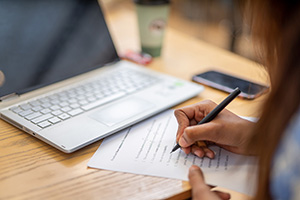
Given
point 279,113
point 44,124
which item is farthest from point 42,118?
point 279,113

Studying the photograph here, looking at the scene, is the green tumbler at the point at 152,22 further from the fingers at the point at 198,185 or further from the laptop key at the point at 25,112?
the fingers at the point at 198,185

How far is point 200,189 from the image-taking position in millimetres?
531

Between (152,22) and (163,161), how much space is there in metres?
0.59

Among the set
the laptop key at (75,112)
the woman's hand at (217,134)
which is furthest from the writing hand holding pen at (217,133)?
the laptop key at (75,112)

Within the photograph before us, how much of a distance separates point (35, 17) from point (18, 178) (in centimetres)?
44

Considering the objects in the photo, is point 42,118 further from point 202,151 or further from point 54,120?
point 202,151

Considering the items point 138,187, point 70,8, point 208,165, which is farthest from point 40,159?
point 70,8

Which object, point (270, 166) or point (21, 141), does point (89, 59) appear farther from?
point (270, 166)

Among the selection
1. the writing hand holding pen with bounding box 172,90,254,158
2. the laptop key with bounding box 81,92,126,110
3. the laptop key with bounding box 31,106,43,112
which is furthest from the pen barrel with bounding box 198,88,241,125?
the laptop key with bounding box 31,106,43,112

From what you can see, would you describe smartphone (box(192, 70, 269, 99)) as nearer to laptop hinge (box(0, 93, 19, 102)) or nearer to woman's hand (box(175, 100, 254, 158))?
woman's hand (box(175, 100, 254, 158))

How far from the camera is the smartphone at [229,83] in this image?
85 centimetres

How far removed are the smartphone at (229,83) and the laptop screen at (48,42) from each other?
0.27 meters

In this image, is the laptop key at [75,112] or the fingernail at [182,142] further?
the laptop key at [75,112]

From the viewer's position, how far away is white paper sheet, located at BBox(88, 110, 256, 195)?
0.57m
